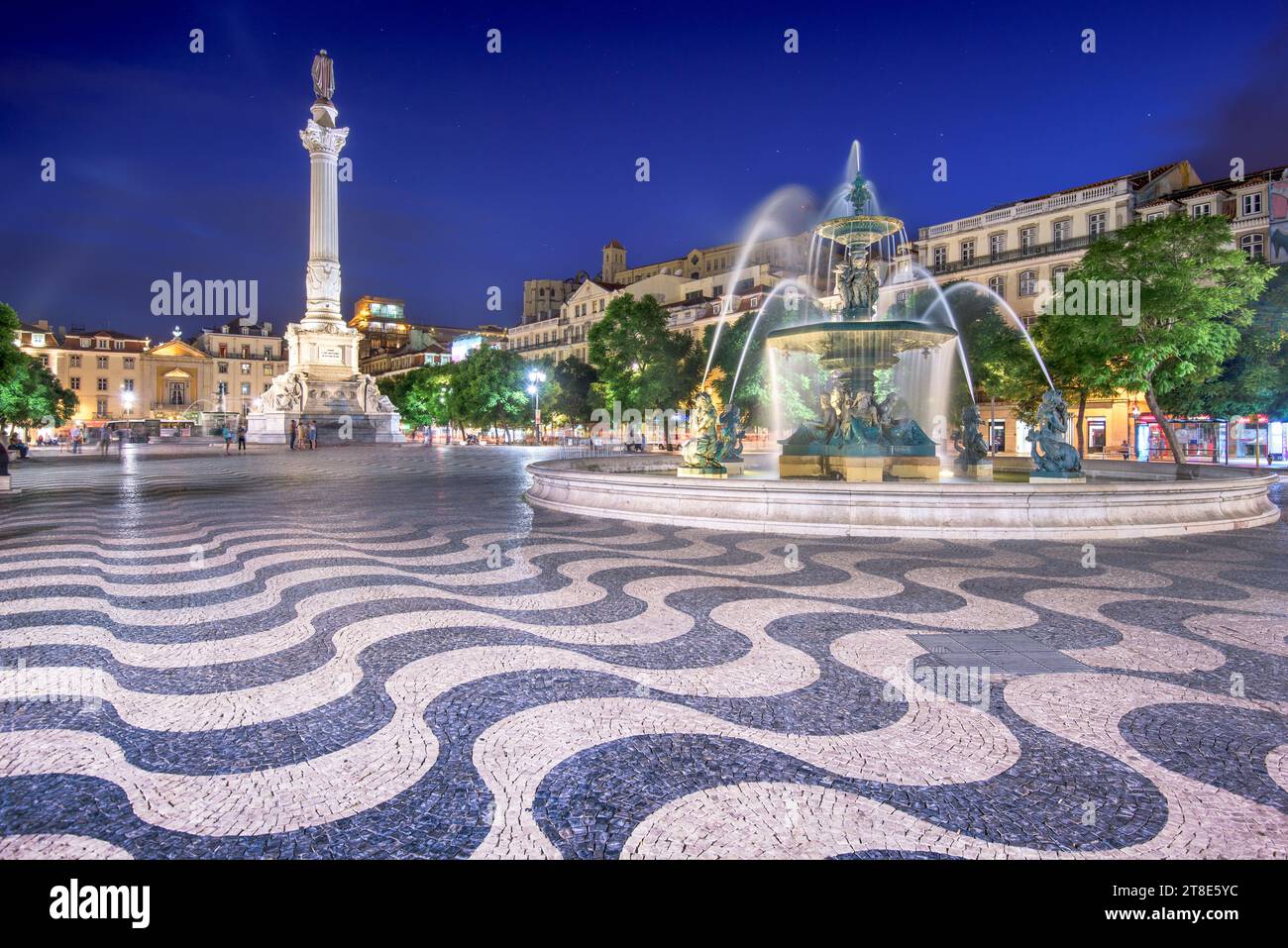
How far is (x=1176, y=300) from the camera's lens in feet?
72.3

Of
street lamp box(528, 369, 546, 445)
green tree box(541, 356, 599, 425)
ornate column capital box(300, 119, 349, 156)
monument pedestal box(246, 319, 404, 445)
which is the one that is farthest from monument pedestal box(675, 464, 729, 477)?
ornate column capital box(300, 119, 349, 156)

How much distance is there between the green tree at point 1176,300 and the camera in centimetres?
2209

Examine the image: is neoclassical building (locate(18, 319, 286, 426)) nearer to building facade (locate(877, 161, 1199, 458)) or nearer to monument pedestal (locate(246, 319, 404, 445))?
monument pedestal (locate(246, 319, 404, 445))

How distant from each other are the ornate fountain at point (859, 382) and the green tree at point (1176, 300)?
11590mm

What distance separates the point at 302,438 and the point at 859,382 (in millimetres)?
40068

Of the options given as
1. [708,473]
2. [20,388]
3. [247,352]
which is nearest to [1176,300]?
[708,473]

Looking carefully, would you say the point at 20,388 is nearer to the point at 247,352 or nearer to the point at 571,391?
the point at 571,391

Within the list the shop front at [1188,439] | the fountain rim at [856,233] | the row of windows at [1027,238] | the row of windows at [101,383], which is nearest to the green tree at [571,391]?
the row of windows at [1027,238]

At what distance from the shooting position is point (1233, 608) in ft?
21.2

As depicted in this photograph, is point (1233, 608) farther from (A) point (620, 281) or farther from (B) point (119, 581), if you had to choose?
(A) point (620, 281)

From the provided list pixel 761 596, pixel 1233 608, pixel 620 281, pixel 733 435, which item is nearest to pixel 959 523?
pixel 1233 608

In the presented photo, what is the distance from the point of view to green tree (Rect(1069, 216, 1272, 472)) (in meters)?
22.1

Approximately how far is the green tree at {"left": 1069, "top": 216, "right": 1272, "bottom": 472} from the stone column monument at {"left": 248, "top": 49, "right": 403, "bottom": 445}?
47.7m
